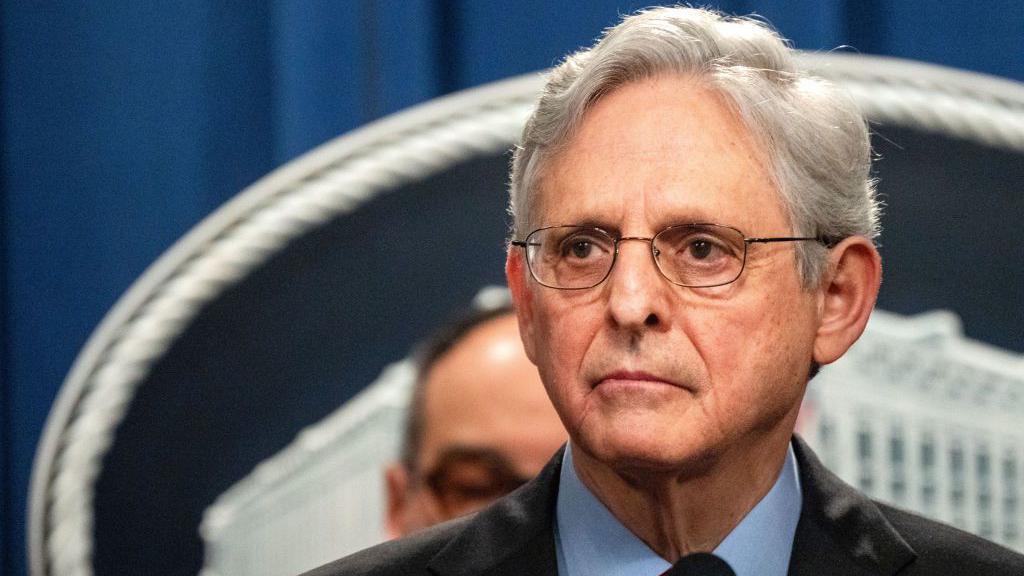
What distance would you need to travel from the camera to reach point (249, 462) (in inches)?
62.6

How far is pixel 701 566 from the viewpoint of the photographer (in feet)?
3.13

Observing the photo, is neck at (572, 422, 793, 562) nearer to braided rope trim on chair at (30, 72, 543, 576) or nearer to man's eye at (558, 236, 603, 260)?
man's eye at (558, 236, 603, 260)

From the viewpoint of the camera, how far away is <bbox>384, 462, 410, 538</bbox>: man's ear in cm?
158

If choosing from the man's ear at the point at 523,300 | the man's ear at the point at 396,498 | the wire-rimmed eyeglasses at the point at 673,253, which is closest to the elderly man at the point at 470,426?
the man's ear at the point at 396,498

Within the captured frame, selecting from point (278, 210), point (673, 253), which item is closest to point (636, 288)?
point (673, 253)

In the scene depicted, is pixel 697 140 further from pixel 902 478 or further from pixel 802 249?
pixel 902 478

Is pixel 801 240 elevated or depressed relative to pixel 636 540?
elevated

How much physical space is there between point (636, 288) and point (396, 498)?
756 mm

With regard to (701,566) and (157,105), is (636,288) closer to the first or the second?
(701,566)

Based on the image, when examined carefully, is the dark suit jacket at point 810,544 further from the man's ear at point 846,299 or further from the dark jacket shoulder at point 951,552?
the man's ear at point 846,299

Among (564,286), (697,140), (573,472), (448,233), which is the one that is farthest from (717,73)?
(448,233)

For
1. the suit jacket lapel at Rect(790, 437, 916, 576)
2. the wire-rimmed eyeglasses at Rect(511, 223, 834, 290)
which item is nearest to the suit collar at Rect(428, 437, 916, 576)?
the suit jacket lapel at Rect(790, 437, 916, 576)

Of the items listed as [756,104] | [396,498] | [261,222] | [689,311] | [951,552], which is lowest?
[396,498]

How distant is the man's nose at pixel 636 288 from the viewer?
2.98 ft
